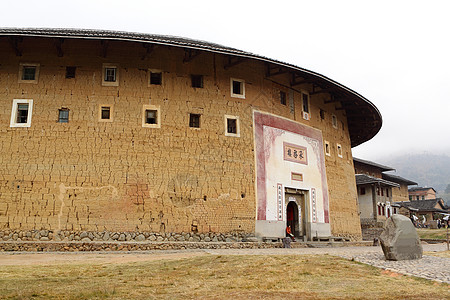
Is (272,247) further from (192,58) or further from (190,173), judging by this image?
(192,58)

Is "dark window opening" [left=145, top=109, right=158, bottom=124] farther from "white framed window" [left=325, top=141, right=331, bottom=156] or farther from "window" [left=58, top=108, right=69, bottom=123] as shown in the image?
"white framed window" [left=325, top=141, right=331, bottom=156]

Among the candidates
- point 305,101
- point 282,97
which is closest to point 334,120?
point 305,101

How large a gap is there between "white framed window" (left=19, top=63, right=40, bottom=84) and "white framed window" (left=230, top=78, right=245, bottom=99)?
7.84m

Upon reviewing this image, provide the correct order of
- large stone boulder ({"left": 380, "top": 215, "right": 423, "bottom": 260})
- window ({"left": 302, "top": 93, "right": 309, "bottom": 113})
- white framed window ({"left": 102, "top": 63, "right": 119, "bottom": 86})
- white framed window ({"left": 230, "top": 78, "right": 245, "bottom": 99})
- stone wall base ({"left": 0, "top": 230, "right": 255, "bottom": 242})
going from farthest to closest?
1. window ({"left": 302, "top": 93, "right": 309, "bottom": 113})
2. white framed window ({"left": 230, "top": 78, "right": 245, "bottom": 99})
3. white framed window ({"left": 102, "top": 63, "right": 119, "bottom": 86})
4. stone wall base ({"left": 0, "top": 230, "right": 255, "bottom": 242})
5. large stone boulder ({"left": 380, "top": 215, "right": 423, "bottom": 260})

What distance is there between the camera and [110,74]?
17.7 m

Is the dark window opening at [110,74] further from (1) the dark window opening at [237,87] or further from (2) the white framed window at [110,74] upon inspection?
(1) the dark window opening at [237,87]

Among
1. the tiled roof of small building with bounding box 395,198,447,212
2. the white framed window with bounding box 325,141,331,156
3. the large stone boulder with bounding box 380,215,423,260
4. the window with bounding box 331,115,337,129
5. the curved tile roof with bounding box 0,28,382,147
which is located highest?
the curved tile roof with bounding box 0,28,382,147

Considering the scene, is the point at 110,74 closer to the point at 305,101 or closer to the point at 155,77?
the point at 155,77

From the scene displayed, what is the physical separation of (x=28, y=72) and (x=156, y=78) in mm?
4979

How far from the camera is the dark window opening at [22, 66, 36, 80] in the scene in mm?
17438

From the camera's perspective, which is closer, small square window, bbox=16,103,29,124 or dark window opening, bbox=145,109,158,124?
small square window, bbox=16,103,29,124

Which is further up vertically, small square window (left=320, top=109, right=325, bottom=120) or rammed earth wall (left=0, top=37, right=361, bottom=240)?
small square window (left=320, top=109, right=325, bottom=120)

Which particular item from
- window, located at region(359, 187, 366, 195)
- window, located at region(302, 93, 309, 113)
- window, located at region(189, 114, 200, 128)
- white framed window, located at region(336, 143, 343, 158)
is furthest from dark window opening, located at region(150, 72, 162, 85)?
window, located at region(359, 187, 366, 195)

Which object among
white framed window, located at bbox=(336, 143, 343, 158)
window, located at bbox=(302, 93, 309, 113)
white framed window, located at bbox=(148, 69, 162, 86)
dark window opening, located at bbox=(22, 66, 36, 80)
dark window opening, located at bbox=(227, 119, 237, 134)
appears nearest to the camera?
dark window opening, located at bbox=(22, 66, 36, 80)
